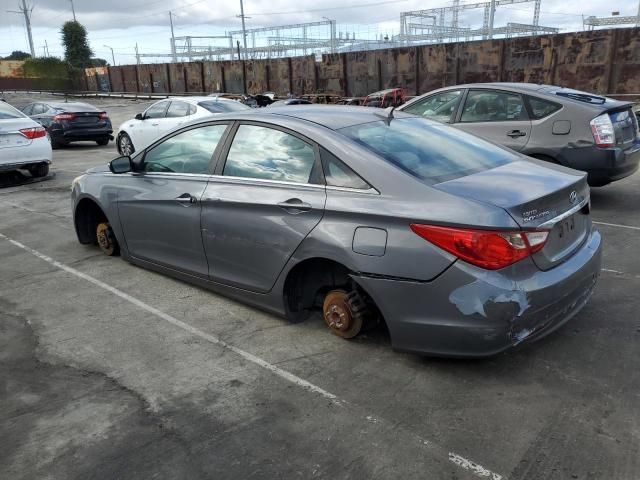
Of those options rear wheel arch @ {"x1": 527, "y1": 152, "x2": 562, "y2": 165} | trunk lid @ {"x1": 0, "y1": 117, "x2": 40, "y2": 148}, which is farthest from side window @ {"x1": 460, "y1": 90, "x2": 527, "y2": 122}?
trunk lid @ {"x1": 0, "y1": 117, "x2": 40, "y2": 148}

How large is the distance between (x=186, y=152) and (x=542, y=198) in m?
2.81

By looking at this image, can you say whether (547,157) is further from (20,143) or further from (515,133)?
(20,143)

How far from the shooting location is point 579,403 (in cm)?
291

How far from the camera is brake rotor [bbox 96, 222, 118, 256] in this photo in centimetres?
561

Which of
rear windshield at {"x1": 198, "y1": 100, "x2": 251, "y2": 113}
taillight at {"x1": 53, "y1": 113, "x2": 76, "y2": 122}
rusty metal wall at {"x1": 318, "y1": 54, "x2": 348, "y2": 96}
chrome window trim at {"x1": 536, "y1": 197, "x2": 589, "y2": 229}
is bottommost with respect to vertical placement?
chrome window trim at {"x1": 536, "y1": 197, "x2": 589, "y2": 229}

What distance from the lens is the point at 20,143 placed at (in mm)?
10133

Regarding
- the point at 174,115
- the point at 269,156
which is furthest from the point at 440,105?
the point at 174,115

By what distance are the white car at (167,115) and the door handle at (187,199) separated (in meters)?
7.73

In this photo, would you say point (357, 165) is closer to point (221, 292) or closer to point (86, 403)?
point (221, 292)

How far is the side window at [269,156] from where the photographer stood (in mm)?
3654

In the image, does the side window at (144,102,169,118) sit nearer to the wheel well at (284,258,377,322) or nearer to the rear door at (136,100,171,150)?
the rear door at (136,100,171,150)

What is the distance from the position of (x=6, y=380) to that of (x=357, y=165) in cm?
257

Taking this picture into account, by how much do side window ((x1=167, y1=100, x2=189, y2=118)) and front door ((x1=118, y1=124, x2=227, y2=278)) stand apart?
25.5 feet

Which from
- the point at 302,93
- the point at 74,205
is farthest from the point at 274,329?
the point at 302,93
